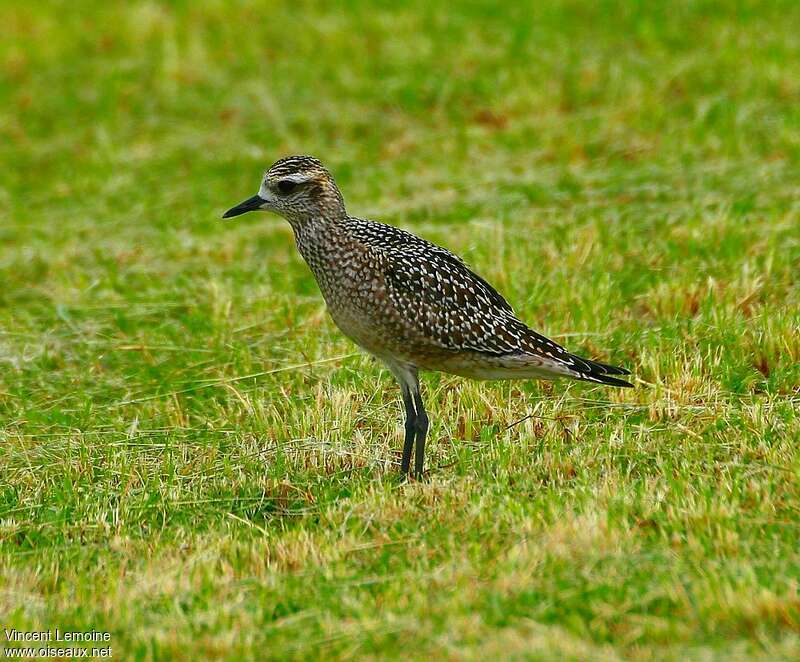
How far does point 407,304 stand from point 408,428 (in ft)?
2.15

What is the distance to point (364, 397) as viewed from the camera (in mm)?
7605

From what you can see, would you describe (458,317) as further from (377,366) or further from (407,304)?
(377,366)

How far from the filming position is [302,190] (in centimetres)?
687

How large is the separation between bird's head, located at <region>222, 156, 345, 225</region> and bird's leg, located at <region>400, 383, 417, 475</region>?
3.27ft

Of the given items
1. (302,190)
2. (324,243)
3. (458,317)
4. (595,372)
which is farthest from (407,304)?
(595,372)

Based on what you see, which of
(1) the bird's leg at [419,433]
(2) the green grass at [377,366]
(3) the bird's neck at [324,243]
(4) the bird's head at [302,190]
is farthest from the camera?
(4) the bird's head at [302,190]

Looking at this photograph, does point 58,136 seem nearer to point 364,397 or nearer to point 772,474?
point 364,397

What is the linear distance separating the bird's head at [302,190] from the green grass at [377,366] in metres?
1.12

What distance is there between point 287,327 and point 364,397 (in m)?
1.33

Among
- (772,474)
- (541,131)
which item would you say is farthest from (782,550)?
(541,131)

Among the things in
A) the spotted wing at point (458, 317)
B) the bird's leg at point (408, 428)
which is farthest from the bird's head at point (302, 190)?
the bird's leg at point (408, 428)

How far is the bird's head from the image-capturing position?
6855 mm

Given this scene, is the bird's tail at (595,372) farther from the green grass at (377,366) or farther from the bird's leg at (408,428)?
the bird's leg at (408,428)

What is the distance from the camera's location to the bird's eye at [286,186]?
22.5 ft
